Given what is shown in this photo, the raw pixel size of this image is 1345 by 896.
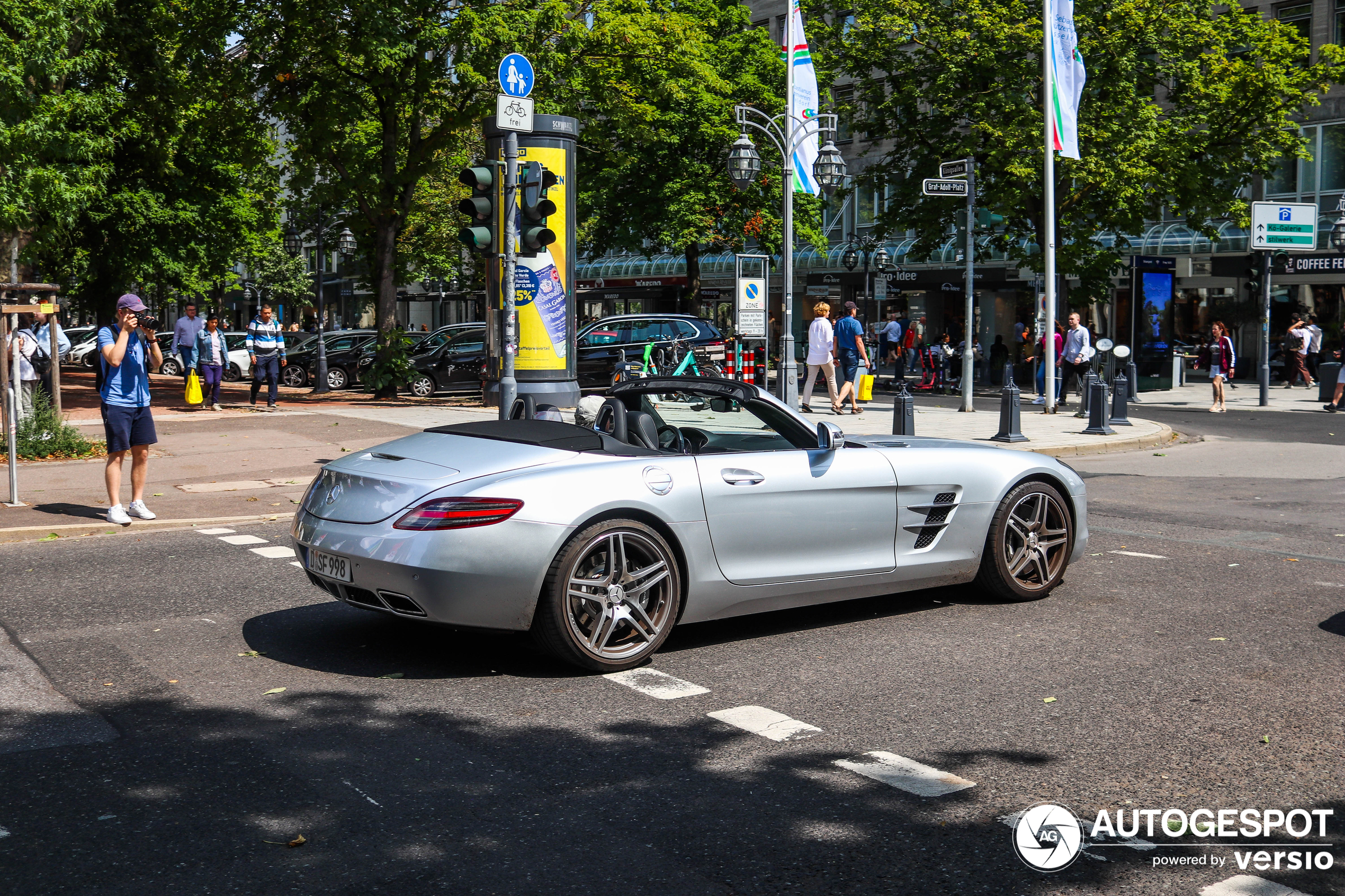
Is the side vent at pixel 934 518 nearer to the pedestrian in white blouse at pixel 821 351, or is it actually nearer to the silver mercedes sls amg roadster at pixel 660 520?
the silver mercedes sls amg roadster at pixel 660 520

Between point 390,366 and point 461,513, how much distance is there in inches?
852

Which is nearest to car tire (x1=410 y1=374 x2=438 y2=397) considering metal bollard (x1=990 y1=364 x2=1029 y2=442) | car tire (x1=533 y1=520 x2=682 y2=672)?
metal bollard (x1=990 y1=364 x2=1029 y2=442)

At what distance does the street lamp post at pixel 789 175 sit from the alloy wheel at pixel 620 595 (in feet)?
44.6

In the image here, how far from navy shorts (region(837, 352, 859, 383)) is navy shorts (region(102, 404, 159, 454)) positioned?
46.4 feet

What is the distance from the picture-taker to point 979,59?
29641 millimetres

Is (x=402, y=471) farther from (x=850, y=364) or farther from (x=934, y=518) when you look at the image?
(x=850, y=364)

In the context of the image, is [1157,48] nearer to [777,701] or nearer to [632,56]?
[632,56]

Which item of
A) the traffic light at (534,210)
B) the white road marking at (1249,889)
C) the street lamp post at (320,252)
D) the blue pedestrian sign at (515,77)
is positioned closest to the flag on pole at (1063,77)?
the blue pedestrian sign at (515,77)

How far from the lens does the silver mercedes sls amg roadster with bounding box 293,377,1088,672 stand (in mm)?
5477

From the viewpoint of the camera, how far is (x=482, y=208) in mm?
12109

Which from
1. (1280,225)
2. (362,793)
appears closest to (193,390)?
(362,793)

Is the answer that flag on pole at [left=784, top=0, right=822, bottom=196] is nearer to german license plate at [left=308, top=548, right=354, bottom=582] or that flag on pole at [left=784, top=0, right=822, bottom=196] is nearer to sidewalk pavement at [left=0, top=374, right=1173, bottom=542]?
sidewalk pavement at [left=0, top=374, right=1173, bottom=542]

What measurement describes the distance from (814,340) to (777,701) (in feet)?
55.8

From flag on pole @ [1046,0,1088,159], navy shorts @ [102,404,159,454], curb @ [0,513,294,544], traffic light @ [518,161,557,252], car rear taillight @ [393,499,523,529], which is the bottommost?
curb @ [0,513,294,544]
